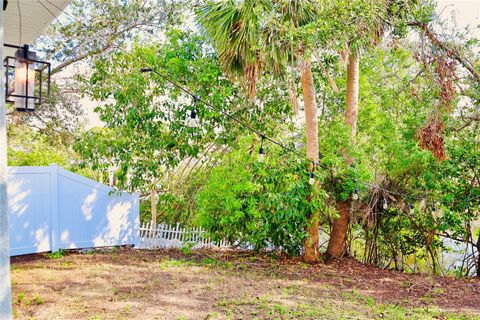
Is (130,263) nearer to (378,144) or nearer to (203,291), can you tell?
(203,291)

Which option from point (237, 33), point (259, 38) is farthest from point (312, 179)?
point (237, 33)

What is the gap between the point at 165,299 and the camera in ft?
14.6

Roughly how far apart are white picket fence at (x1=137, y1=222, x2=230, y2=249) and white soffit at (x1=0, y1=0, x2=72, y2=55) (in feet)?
13.8

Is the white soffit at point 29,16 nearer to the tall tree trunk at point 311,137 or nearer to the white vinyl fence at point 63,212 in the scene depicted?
the white vinyl fence at point 63,212

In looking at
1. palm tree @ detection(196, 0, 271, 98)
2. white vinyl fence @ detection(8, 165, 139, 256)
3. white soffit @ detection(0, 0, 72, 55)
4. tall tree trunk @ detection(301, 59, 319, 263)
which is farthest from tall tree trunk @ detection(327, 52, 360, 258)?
white soffit @ detection(0, 0, 72, 55)

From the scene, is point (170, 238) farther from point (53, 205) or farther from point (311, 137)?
point (311, 137)

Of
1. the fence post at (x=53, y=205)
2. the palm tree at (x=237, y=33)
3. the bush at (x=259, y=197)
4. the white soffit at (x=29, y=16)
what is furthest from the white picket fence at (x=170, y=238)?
the white soffit at (x=29, y=16)

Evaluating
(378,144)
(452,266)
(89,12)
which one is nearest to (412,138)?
(378,144)

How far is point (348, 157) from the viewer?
7.31 metres

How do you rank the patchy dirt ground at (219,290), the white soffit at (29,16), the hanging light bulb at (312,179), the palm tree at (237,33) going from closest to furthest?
the patchy dirt ground at (219,290), the white soffit at (29,16), the palm tree at (237,33), the hanging light bulb at (312,179)

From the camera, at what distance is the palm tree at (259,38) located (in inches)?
235

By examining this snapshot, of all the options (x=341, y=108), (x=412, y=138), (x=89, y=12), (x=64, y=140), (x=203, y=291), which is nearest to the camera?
(x=203, y=291)

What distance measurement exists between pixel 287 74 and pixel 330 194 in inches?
90.6

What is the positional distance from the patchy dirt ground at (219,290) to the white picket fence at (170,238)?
129cm
